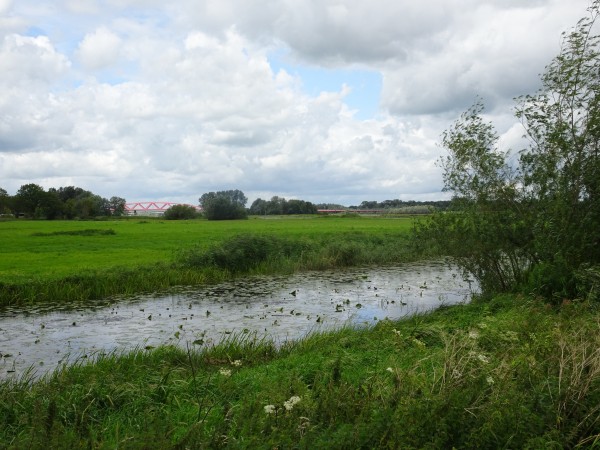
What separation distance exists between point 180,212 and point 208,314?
9155 cm

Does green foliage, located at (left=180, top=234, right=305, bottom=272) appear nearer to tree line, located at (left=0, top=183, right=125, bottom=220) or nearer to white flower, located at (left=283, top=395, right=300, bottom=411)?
white flower, located at (left=283, top=395, right=300, bottom=411)

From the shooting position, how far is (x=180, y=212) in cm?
10475

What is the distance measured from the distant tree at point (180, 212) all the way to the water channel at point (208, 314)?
8237 cm

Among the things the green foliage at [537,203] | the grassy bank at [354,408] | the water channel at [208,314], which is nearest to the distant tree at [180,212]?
the water channel at [208,314]

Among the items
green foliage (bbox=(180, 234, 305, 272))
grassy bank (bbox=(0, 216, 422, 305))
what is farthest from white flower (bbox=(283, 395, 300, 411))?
green foliage (bbox=(180, 234, 305, 272))

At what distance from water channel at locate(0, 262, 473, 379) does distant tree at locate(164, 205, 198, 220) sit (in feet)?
270

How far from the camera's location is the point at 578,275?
12094 mm

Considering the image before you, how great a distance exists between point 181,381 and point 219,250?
18.1m

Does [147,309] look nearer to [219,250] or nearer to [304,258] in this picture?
[219,250]

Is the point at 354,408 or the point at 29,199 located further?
the point at 29,199

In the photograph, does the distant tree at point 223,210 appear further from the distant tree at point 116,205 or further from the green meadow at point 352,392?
the green meadow at point 352,392

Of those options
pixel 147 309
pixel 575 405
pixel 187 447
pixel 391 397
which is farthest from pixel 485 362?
pixel 147 309

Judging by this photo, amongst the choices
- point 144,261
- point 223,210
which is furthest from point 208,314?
point 223,210

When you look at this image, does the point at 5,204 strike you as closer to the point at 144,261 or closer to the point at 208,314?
the point at 144,261
